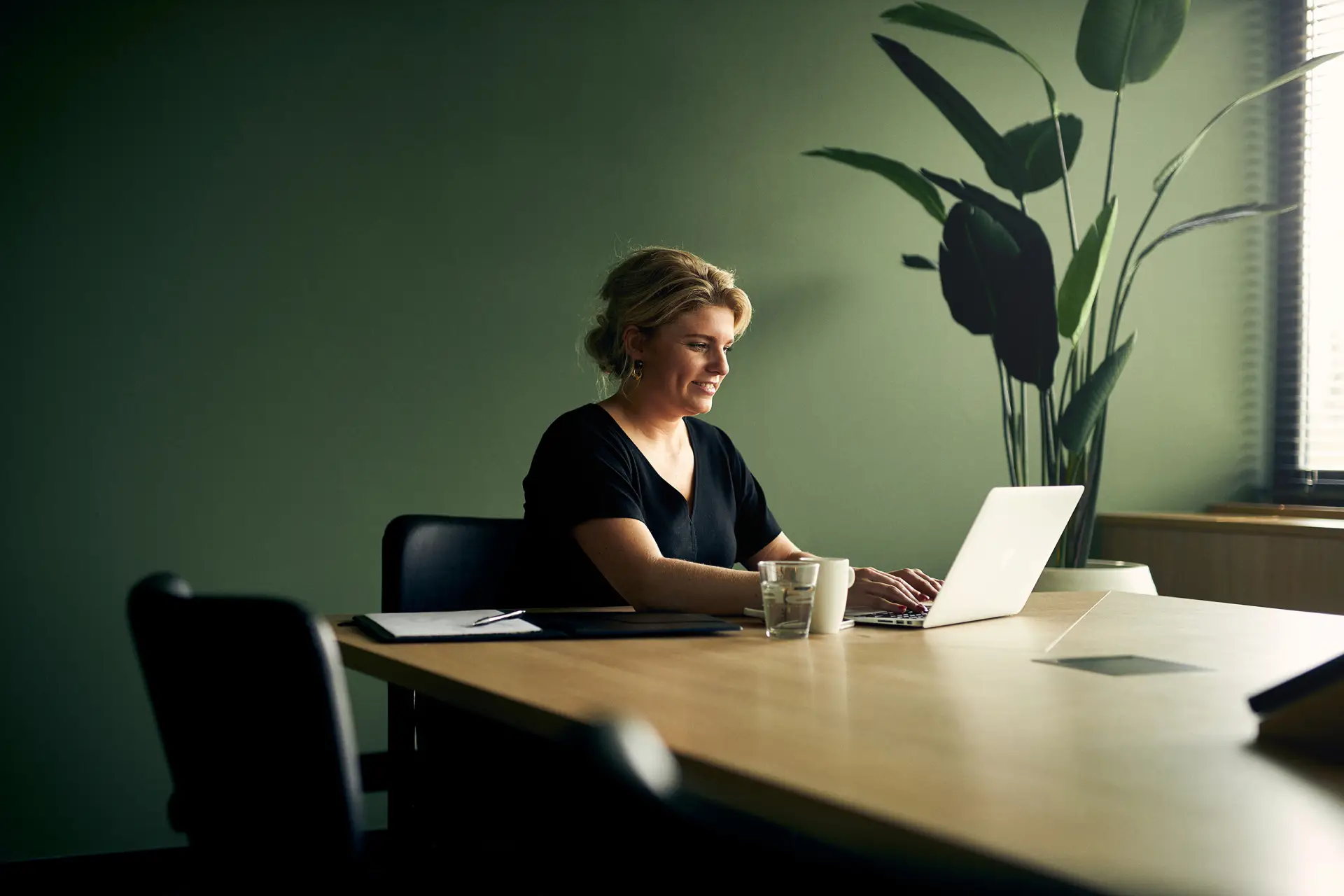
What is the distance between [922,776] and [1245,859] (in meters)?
0.21

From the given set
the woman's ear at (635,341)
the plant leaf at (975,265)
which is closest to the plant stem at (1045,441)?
the plant leaf at (975,265)

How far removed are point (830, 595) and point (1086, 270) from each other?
169 centimetres

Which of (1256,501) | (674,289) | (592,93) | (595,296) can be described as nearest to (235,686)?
(674,289)

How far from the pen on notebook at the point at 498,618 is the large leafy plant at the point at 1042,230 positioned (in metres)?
1.72

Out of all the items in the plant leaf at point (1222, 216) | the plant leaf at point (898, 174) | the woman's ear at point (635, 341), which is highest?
the plant leaf at point (898, 174)

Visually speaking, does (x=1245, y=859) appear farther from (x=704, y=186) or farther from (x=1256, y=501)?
(x=1256, y=501)

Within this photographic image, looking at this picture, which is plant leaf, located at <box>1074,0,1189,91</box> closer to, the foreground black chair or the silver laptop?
the silver laptop

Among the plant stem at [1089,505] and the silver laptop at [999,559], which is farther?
the plant stem at [1089,505]

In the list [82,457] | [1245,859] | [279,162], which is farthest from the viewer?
[279,162]

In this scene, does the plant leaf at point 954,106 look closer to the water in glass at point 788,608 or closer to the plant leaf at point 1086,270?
the plant leaf at point 1086,270

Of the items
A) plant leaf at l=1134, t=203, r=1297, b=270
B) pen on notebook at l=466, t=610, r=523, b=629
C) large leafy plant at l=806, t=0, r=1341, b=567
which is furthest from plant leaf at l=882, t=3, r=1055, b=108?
pen on notebook at l=466, t=610, r=523, b=629

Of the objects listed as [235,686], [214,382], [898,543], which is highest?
[214,382]

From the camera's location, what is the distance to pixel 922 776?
2.53ft

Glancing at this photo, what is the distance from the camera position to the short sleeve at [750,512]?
2.29 metres
